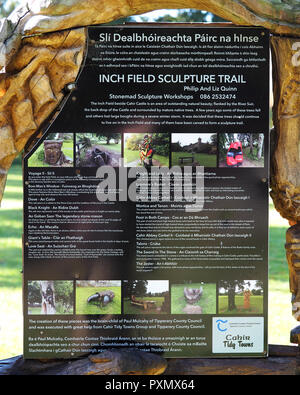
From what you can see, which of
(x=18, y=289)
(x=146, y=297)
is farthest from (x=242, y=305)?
(x=18, y=289)

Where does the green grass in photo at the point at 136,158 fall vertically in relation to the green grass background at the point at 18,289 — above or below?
above

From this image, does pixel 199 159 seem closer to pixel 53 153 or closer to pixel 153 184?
pixel 153 184

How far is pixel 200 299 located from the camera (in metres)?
4.22

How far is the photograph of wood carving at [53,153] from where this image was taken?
4.12 m

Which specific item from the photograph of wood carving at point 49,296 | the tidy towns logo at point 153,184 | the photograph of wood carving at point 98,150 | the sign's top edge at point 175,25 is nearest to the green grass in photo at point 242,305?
the tidy towns logo at point 153,184

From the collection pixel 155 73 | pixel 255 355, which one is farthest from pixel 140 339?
pixel 155 73

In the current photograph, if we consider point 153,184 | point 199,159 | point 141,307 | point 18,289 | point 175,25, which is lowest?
point 18,289

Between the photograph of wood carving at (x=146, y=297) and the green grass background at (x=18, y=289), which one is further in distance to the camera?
the green grass background at (x=18, y=289)

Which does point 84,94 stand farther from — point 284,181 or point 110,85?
point 284,181

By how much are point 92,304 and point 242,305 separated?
1.08 meters

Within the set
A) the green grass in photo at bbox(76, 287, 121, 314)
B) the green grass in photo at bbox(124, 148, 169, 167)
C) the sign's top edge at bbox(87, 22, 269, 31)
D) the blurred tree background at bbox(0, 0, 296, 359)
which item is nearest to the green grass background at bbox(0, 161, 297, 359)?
the blurred tree background at bbox(0, 0, 296, 359)

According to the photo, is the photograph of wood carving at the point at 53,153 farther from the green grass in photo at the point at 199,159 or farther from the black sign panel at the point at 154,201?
the green grass in photo at the point at 199,159

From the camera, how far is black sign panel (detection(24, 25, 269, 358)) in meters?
4.11

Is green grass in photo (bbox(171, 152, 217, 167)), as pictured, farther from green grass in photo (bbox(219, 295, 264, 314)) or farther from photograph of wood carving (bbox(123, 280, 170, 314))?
green grass in photo (bbox(219, 295, 264, 314))
